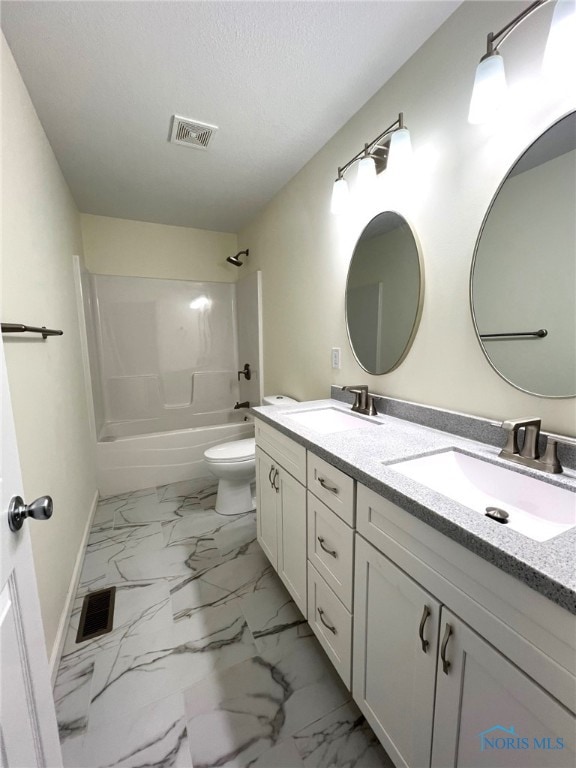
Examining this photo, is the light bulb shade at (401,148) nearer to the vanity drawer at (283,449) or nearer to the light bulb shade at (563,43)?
the light bulb shade at (563,43)

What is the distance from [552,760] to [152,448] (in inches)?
105

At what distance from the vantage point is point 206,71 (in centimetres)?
132

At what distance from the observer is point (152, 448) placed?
2656 mm

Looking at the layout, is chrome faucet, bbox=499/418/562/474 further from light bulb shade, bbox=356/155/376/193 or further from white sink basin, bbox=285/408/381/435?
light bulb shade, bbox=356/155/376/193

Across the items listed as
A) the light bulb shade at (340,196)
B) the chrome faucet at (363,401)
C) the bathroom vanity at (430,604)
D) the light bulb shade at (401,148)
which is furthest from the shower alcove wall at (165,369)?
the bathroom vanity at (430,604)

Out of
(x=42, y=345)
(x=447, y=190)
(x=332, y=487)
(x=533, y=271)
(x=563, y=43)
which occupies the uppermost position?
(x=563, y=43)

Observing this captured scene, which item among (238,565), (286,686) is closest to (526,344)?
(286,686)

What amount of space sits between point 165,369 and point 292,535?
2.48 meters

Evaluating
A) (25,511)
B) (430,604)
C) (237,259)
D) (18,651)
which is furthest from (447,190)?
(237,259)

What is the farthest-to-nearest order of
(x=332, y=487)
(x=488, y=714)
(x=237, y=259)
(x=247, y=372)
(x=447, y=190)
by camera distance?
1. (x=247, y=372)
2. (x=237, y=259)
3. (x=447, y=190)
4. (x=332, y=487)
5. (x=488, y=714)

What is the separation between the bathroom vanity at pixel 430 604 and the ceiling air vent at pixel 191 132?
64.4 inches

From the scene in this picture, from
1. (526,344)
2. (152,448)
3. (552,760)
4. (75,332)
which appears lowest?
(152,448)

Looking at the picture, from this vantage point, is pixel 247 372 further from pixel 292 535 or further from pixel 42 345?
pixel 292 535

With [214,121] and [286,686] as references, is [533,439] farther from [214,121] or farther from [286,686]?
[214,121]
